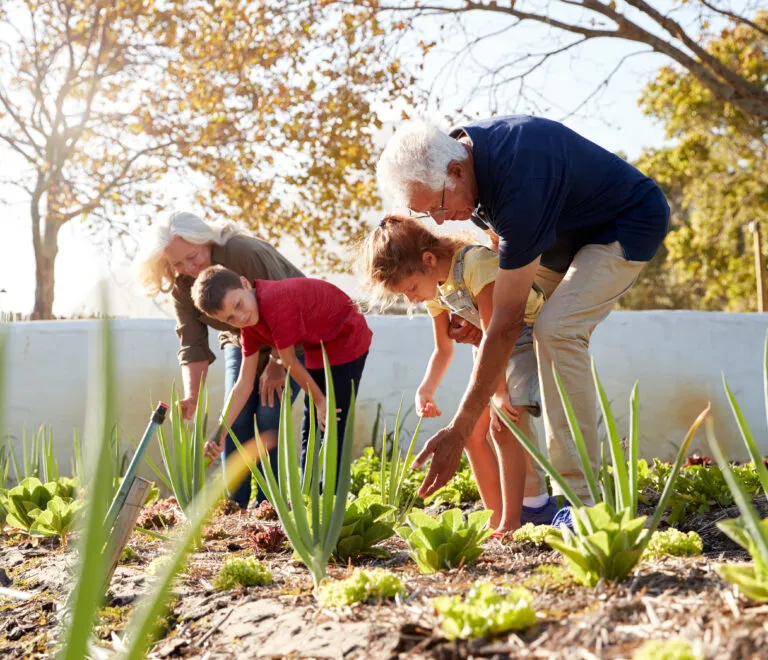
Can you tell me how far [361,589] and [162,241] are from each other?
2.12 metres

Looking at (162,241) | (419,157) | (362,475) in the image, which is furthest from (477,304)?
(162,241)

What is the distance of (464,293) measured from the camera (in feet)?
8.38

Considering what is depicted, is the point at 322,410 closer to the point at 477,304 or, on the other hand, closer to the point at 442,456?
the point at 477,304

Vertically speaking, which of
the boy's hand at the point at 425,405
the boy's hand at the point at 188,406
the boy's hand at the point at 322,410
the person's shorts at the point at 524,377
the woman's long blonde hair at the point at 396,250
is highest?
the woman's long blonde hair at the point at 396,250

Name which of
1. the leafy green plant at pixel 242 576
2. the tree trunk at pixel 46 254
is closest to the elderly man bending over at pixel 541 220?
the leafy green plant at pixel 242 576

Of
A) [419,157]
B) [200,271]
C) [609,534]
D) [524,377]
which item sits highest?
[419,157]

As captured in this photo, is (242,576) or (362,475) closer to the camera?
(242,576)

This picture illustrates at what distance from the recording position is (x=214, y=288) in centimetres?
286

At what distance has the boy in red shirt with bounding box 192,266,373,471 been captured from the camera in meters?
2.89

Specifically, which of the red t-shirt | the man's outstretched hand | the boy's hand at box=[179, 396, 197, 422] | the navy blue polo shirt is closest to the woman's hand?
the red t-shirt

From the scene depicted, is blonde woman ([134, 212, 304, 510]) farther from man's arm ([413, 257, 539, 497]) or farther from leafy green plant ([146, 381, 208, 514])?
man's arm ([413, 257, 539, 497])

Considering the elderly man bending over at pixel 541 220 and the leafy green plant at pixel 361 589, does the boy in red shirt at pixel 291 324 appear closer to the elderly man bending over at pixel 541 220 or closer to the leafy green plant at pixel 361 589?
the elderly man bending over at pixel 541 220

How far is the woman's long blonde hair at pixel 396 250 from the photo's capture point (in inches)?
98.2

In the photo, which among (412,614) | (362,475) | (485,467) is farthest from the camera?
(362,475)
